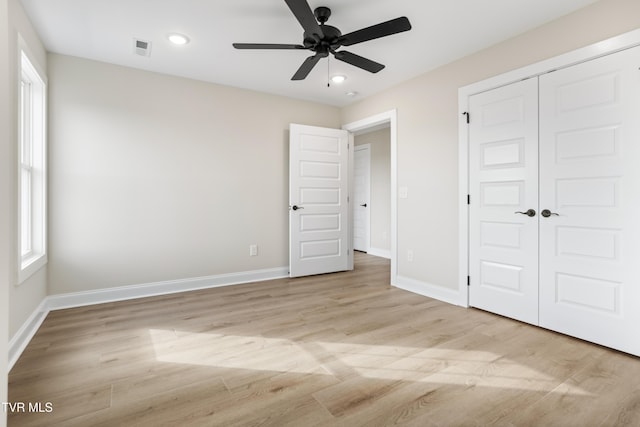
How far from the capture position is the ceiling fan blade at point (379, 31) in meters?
2.10

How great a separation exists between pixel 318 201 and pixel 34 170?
3057mm

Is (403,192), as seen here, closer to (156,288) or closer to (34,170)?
(156,288)

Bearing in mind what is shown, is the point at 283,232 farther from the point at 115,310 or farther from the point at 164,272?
the point at 115,310

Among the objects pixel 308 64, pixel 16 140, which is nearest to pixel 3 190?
pixel 16 140

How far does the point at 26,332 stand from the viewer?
2408 millimetres

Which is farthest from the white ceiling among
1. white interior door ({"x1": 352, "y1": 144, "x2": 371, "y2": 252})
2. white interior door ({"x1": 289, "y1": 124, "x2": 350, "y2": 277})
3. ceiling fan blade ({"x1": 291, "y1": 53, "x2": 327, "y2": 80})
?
white interior door ({"x1": 352, "y1": 144, "x2": 371, "y2": 252})

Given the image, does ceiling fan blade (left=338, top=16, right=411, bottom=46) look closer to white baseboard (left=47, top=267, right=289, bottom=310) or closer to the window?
the window

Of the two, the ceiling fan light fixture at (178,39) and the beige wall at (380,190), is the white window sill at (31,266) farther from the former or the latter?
the beige wall at (380,190)

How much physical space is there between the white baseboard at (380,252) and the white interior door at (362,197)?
145 millimetres

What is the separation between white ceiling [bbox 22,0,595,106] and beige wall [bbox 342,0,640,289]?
0.40 ft

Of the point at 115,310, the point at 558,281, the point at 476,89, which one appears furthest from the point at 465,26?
the point at 115,310

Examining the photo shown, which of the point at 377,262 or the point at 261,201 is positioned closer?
the point at 261,201

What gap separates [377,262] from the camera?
18.2 feet

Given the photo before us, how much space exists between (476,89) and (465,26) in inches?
24.8
